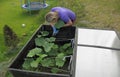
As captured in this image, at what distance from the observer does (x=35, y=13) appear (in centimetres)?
757

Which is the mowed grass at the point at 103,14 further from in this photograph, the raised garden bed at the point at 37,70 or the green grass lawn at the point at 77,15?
the raised garden bed at the point at 37,70

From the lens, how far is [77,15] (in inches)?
259

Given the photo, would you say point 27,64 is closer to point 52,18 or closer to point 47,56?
point 47,56

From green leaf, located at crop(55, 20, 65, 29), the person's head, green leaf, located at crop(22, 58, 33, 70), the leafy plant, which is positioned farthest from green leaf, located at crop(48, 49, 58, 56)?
the person's head

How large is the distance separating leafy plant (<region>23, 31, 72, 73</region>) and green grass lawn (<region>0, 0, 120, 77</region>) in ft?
4.80

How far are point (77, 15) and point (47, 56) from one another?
370 cm

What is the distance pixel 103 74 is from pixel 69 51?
3.12 feet

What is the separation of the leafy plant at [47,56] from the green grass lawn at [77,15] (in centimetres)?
146

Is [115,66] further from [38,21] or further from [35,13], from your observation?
[35,13]

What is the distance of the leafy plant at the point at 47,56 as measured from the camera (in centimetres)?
276

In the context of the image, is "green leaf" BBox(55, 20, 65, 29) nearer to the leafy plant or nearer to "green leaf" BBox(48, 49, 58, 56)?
the leafy plant

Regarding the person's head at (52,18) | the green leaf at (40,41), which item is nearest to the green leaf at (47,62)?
the green leaf at (40,41)

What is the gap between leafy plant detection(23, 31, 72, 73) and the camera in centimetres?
276

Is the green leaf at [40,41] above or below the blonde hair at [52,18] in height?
below
